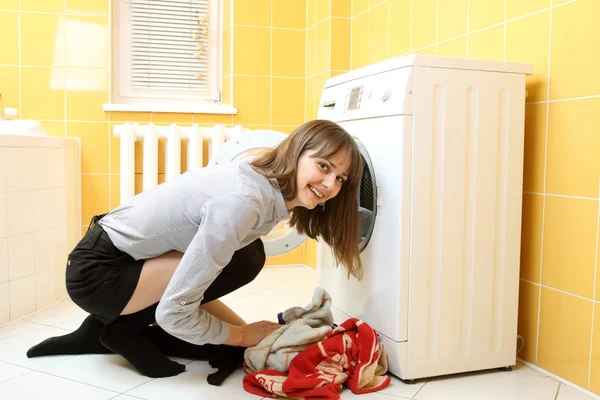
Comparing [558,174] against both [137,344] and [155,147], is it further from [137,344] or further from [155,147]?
[155,147]

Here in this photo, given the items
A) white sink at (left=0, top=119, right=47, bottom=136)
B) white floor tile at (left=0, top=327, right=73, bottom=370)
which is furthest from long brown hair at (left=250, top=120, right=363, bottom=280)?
white sink at (left=0, top=119, right=47, bottom=136)

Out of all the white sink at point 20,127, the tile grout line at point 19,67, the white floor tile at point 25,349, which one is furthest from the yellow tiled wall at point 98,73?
the white floor tile at point 25,349

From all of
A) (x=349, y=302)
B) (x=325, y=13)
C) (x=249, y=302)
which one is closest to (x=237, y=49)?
(x=325, y=13)

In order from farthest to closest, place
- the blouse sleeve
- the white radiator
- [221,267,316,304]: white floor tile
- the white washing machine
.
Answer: the white radiator
[221,267,316,304]: white floor tile
the white washing machine
the blouse sleeve

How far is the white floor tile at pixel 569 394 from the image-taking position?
1.53 meters

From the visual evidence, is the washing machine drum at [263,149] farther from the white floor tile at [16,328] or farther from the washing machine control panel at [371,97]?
the white floor tile at [16,328]

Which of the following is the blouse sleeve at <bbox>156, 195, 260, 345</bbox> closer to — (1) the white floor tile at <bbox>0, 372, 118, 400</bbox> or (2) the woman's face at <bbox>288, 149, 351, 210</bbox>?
(2) the woman's face at <bbox>288, 149, 351, 210</bbox>

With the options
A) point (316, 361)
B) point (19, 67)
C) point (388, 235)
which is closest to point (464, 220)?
point (388, 235)

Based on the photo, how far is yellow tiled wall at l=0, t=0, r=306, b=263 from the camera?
2854 mm

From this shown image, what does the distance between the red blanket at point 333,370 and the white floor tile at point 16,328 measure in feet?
3.02

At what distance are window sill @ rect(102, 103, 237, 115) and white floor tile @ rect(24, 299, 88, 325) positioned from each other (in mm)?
1007

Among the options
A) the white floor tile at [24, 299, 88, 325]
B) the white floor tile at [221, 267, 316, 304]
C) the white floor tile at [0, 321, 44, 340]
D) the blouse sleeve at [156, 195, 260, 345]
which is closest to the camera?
the blouse sleeve at [156, 195, 260, 345]

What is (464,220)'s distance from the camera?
1.64 metres

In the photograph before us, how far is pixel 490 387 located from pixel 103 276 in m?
1.06
